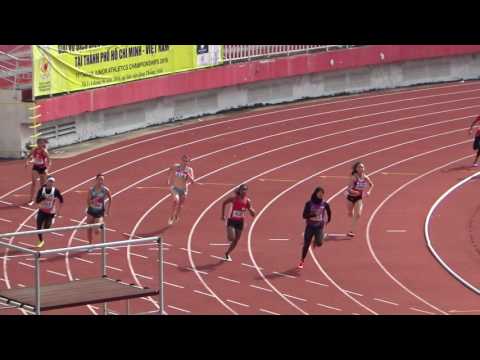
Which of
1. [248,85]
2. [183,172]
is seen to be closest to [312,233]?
[183,172]

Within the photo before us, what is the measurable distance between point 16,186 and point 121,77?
575cm

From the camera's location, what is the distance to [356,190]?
21578 millimetres

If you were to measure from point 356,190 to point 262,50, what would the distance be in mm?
13144

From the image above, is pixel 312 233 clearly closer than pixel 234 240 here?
Yes

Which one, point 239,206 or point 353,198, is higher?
point 239,206

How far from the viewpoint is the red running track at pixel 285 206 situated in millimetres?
18406

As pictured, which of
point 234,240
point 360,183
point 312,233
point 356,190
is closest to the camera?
point 312,233

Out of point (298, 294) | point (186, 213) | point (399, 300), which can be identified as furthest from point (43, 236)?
point (399, 300)

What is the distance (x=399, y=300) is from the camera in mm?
18094

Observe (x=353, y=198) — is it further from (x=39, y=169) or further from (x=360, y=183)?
(x=39, y=169)

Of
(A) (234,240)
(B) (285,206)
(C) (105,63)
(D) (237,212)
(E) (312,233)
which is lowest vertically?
(B) (285,206)

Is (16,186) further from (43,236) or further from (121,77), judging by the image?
(121,77)

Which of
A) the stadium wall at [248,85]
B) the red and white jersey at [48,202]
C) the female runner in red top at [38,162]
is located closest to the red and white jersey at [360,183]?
the red and white jersey at [48,202]

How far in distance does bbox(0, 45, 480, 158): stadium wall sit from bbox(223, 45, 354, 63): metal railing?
319 millimetres
